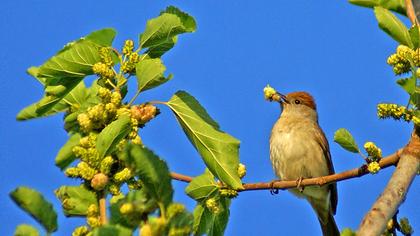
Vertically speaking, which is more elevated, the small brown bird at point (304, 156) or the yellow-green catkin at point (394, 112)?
the small brown bird at point (304, 156)

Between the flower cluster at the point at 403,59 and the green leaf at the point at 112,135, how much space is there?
1.34 metres

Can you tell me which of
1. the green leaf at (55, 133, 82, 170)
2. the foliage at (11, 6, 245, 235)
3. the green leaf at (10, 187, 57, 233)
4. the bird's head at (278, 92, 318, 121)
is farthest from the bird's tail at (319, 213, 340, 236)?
the green leaf at (10, 187, 57, 233)

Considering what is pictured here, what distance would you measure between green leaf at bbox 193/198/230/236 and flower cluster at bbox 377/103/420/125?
3.59ft

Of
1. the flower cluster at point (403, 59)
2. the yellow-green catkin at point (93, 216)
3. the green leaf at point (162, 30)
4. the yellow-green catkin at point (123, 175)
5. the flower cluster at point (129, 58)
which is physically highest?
the green leaf at point (162, 30)

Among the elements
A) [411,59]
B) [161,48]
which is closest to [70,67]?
[161,48]

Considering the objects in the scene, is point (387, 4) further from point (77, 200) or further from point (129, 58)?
point (77, 200)

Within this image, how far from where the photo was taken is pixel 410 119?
11.4 feet

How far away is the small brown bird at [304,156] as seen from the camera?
29.8 ft

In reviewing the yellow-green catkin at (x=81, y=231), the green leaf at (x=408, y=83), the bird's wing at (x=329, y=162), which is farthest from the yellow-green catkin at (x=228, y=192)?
the bird's wing at (x=329, y=162)

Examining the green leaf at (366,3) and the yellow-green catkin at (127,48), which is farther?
the green leaf at (366,3)

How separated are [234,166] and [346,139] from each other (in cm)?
60

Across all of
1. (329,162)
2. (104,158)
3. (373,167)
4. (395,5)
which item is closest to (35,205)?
(104,158)

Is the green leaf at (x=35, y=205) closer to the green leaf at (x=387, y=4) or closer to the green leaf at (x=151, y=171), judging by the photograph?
the green leaf at (x=151, y=171)

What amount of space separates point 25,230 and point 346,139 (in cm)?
202
